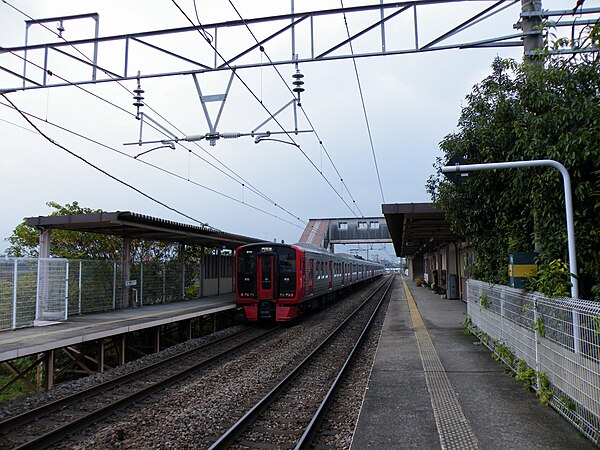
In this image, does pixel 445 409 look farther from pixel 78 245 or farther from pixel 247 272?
pixel 78 245

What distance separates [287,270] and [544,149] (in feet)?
30.9

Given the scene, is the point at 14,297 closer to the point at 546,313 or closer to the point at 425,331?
the point at 425,331

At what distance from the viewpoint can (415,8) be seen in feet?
27.5

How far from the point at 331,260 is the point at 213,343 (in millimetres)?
10610

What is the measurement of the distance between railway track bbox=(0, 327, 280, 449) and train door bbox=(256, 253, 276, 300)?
4.39m

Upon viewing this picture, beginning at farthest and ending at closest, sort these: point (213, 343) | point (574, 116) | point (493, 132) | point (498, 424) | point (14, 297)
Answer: point (213, 343) < point (14, 297) < point (493, 132) < point (574, 116) < point (498, 424)

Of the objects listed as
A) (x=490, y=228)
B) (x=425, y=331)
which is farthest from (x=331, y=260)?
(x=490, y=228)

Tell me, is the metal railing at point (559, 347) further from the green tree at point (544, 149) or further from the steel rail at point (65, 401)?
the steel rail at point (65, 401)

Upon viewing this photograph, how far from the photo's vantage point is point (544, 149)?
620 centimetres

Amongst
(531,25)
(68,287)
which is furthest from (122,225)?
(531,25)

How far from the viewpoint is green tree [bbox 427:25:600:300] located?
18.4 ft

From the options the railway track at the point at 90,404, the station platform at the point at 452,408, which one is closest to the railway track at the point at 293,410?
the station platform at the point at 452,408

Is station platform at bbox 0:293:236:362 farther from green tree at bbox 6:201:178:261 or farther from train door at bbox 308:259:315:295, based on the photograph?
green tree at bbox 6:201:178:261

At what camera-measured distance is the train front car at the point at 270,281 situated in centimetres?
1452
